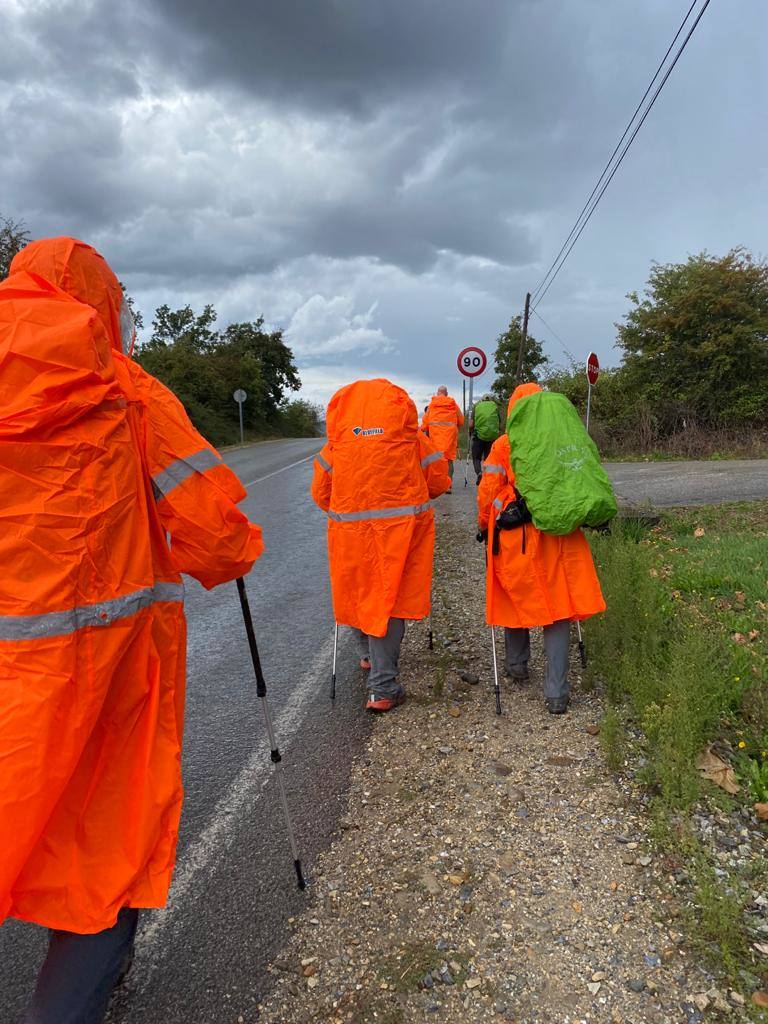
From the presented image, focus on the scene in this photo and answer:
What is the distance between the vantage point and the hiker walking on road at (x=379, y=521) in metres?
4.11

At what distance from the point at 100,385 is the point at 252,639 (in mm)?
1205

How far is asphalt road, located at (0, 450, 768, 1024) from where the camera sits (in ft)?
7.23

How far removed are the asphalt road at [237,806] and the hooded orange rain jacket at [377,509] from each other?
73cm

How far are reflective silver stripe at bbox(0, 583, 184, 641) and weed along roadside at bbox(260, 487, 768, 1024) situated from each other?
138 cm

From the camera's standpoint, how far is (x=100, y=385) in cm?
165

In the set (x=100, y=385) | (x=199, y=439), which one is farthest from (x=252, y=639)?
(x=100, y=385)

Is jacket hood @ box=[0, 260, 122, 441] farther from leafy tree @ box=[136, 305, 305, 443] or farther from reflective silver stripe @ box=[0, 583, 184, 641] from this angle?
leafy tree @ box=[136, 305, 305, 443]

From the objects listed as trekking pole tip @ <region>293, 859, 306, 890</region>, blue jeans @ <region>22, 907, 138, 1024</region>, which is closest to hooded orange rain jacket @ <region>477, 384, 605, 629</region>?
trekking pole tip @ <region>293, 859, 306, 890</region>

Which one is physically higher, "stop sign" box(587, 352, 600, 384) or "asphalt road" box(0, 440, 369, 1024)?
"stop sign" box(587, 352, 600, 384)

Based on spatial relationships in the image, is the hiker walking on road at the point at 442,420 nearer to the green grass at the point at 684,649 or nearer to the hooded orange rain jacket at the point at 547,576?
the green grass at the point at 684,649

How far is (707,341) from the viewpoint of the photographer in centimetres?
2098

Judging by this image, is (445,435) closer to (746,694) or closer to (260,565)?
(260,565)

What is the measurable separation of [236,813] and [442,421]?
31.1 ft

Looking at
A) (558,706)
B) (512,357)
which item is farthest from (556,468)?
(512,357)
